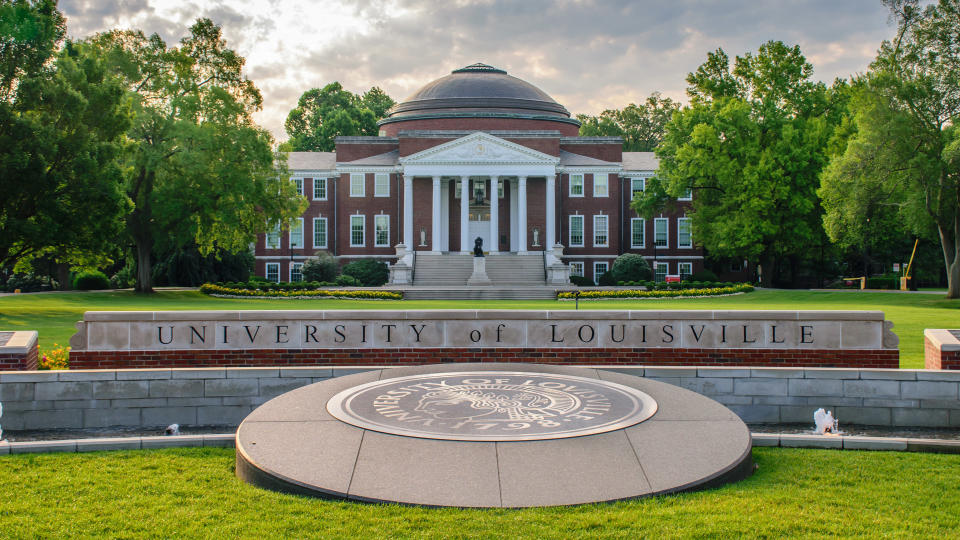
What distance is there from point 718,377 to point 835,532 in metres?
5.32

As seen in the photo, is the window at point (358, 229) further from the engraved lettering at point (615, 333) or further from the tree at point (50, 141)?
the engraved lettering at point (615, 333)

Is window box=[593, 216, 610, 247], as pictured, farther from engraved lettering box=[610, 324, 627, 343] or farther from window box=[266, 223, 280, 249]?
engraved lettering box=[610, 324, 627, 343]

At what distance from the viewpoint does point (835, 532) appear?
18.3 feet

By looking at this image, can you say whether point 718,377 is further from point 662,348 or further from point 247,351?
point 247,351

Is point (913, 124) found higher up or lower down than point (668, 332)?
higher up

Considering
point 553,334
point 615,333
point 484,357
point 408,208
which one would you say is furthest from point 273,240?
point 615,333

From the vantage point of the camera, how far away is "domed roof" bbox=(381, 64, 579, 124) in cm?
6043

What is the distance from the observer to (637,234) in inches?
2318

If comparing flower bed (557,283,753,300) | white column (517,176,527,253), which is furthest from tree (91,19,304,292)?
white column (517,176,527,253)

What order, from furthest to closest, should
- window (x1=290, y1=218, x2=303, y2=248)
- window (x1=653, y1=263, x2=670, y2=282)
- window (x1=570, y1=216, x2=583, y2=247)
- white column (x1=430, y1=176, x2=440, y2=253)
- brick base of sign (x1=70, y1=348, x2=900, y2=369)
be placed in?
1. window (x1=653, y1=263, x2=670, y2=282)
2. window (x1=290, y1=218, x2=303, y2=248)
3. window (x1=570, y1=216, x2=583, y2=247)
4. white column (x1=430, y1=176, x2=440, y2=253)
5. brick base of sign (x1=70, y1=348, x2=900, y2=369)

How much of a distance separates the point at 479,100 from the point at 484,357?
50108mm

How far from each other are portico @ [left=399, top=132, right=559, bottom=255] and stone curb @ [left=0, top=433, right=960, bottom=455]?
44004 millimetres

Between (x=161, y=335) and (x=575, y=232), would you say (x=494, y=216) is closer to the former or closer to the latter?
(x=575, y=232)

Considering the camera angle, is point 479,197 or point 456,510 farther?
point 479,197
